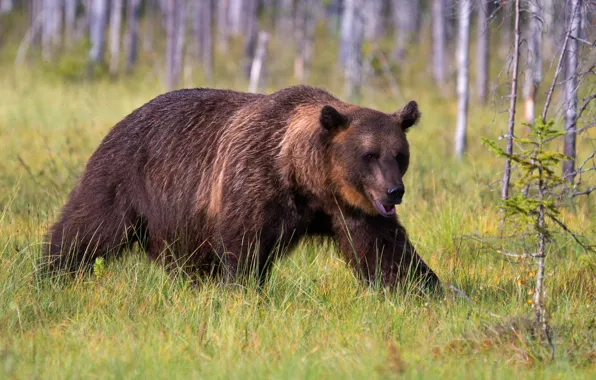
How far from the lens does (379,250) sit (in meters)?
5.62

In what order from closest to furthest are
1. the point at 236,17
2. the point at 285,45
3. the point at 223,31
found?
the point at 285,45 → the point at 223,31 → the point at 236,17

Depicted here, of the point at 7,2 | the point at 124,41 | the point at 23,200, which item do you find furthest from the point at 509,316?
the point at 7,2

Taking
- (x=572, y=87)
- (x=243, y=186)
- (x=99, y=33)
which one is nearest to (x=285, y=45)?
(x=99, y=33)

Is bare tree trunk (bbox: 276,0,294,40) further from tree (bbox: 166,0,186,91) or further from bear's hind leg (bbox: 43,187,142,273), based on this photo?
bear's hind leg (bbox: 43,187,142,273)

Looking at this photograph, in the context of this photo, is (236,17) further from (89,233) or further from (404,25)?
(89,233)

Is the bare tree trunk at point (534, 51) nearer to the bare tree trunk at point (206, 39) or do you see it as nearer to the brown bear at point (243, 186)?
the brown bear at point (243, 186)

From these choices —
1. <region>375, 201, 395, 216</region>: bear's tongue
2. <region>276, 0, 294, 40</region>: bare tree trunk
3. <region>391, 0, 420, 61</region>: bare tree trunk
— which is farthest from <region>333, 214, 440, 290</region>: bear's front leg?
<region>276, 0, 294, 40</region>: bare tree trunk

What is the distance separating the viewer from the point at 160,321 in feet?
15.9

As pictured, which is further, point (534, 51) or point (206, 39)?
point (206, 39)

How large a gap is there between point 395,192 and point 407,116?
0.70 meters

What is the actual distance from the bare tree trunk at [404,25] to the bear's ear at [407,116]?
90.1 ft

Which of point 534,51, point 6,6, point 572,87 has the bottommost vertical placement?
point 572,87

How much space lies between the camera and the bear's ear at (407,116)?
559 cm

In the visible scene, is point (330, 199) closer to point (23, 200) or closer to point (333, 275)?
point (333, 275)
